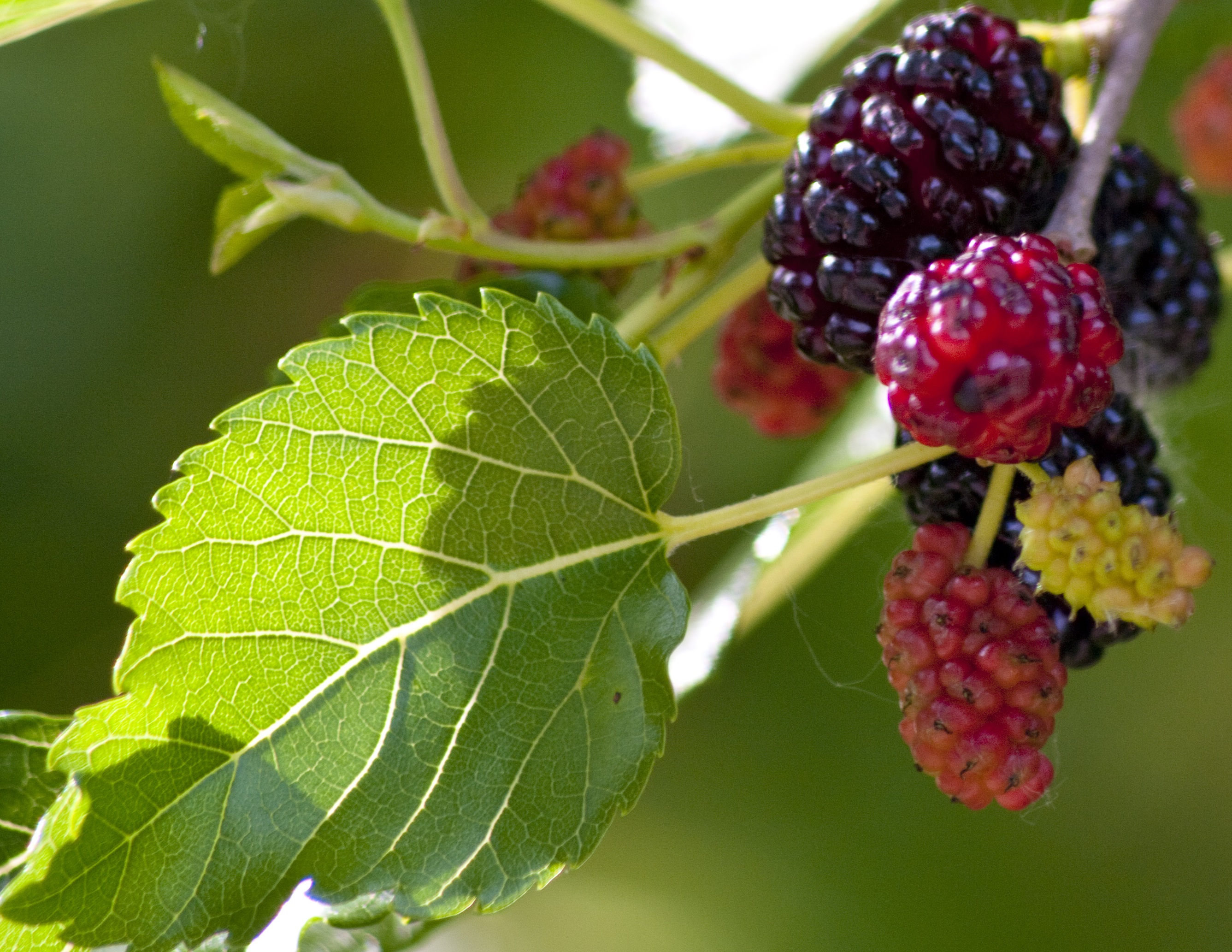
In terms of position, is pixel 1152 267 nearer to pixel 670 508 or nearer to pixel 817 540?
pixel 817 540

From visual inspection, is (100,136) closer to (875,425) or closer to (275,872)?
(875,425)

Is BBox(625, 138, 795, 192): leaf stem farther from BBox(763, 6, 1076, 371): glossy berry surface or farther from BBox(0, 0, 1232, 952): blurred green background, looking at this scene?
BBox(0, 0, 1232, 952): blurred green background

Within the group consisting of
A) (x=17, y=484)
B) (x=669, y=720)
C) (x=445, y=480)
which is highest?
(x=445, y=480)

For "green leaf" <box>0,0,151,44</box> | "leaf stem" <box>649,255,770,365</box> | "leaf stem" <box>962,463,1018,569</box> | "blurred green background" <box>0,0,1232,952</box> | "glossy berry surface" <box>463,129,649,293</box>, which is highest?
"green leaf" <box>0,0,151,44</box>

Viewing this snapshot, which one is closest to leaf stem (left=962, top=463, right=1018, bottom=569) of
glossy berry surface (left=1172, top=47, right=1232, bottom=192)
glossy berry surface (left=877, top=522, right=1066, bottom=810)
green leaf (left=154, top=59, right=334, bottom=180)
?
glossy berry surface (left=877, top=522, right=1066, bottom=810)

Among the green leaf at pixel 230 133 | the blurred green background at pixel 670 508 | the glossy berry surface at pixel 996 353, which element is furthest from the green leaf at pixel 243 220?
the blurred green background at pixel 670 508

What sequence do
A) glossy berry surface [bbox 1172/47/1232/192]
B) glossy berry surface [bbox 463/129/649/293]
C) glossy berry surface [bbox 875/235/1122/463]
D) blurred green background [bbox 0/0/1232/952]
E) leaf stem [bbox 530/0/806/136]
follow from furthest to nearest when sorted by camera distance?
blurred green background [bbox 0/0/1232/952]
glossy berry surface [bbox 1172/47/1232/192]
glossy berry surface [bbox 463/129/649/293]
leaf stem [bbox 530/0/806/136]
glossy berry surface [bbox 875/235/1122/463]

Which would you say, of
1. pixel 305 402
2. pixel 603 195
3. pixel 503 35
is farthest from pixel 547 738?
pixel 503 35
